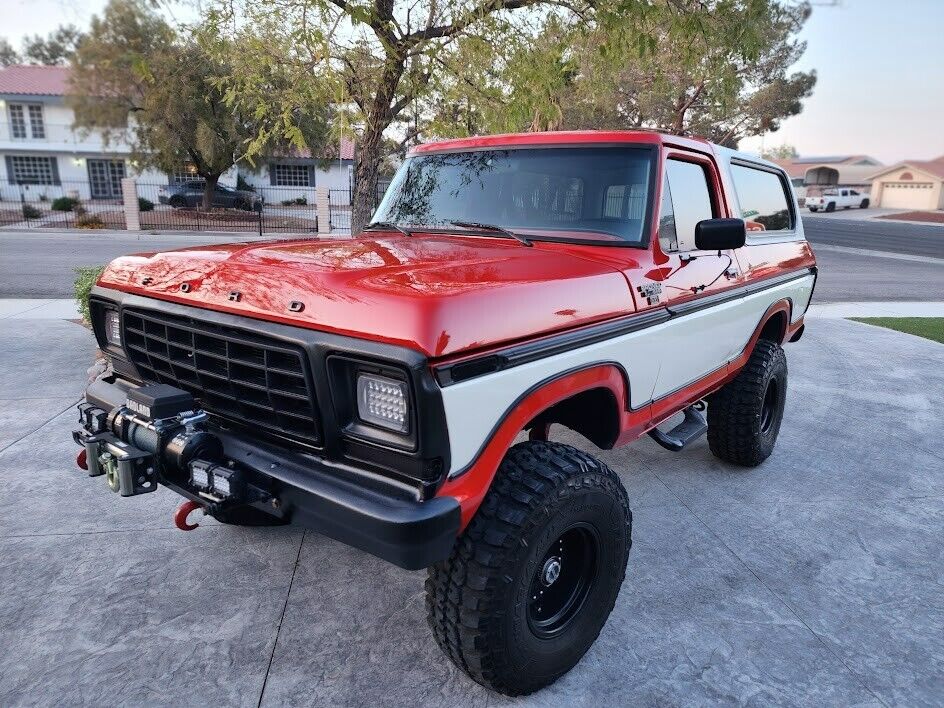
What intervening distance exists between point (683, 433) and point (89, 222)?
1024 inches

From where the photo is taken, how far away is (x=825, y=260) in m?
20.2

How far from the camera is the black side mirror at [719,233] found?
127 inches

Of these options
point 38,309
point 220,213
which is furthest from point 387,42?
point 220,213

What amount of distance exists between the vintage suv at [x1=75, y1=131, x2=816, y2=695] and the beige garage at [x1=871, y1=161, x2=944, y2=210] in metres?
67.6

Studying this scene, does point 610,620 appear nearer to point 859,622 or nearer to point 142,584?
point 859,622

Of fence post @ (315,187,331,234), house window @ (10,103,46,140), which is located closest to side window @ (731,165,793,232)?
fence post @ (315,187,331,234)

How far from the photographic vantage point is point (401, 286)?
2.18 m

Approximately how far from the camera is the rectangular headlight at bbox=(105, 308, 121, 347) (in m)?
3.19

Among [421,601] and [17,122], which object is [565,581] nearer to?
[421,601]

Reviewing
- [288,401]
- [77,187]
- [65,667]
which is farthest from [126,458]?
[77,187]

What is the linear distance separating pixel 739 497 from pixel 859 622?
1250 mm

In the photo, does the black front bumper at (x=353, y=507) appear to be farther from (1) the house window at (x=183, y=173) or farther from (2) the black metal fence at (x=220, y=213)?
(1) the house window at (x=183, y=173)

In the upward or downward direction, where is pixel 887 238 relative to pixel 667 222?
downward

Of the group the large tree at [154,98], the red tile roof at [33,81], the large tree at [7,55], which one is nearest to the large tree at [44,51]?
the large tree at [7,55]
